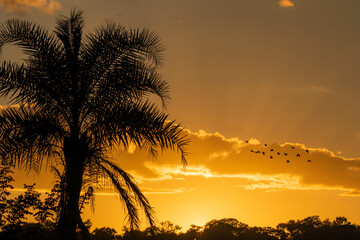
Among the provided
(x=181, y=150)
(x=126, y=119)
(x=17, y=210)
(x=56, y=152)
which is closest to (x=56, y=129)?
(x=56, y=152)

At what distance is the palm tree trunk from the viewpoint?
10.8 meters

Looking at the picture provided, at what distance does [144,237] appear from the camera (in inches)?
2630

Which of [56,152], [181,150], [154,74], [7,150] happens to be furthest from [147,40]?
[7,150]

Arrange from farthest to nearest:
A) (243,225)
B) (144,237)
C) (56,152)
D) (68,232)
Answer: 1. (243,225)
2. (144,237)
3. (56,152)
4. (68,232)

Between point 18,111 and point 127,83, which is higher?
point 127,83

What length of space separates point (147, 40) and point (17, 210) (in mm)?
7311

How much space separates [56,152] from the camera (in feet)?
38.0

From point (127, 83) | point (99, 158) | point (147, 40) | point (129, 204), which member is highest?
point (147, 40)

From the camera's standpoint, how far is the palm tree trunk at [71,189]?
35.4ft

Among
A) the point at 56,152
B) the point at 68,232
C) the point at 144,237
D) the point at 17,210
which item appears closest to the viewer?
the point at 68,232

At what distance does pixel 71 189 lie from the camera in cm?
1086

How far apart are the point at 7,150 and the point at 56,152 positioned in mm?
1289

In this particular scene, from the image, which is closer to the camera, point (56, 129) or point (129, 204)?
point (56, 129)

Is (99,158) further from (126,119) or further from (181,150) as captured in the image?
(181,150)
